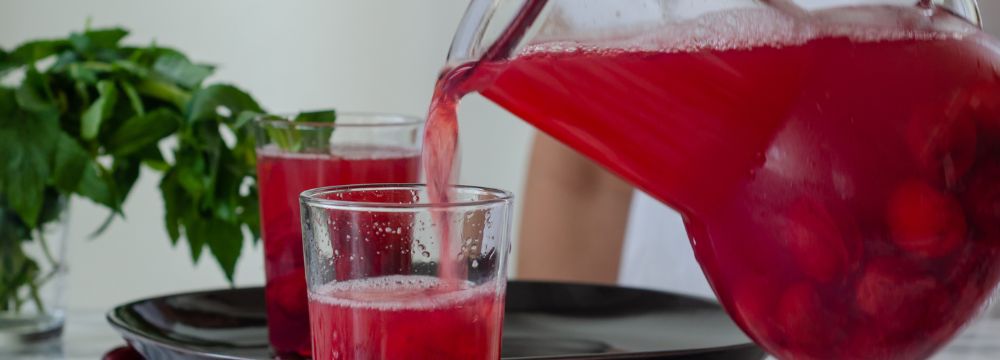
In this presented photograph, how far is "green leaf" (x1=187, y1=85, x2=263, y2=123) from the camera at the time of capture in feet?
3.13

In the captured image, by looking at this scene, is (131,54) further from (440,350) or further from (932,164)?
(932,164)

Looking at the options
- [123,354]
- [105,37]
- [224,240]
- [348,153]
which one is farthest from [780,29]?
[105,37]

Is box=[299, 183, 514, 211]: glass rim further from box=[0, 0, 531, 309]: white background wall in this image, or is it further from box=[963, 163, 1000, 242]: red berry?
box=[0, 0, 531, 309]: white background wall

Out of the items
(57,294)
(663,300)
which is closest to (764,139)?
(663,300)

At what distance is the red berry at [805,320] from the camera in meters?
0.54

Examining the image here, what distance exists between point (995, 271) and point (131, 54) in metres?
0.76

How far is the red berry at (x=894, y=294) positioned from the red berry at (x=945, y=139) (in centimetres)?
4

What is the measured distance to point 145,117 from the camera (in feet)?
3.19

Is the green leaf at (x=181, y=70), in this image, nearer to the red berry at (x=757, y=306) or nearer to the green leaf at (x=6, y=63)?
the green leaf at (x=6, y=63)

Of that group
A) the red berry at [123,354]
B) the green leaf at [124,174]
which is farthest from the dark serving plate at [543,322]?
the green leaf at [124,174]

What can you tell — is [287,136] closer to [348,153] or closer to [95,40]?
[348,153]

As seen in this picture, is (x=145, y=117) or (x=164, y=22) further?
(x=164, y=22)

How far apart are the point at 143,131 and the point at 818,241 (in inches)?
24.5

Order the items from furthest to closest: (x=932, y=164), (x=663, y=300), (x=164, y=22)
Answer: (x=164, y=22)
(x=663, y=300)
(x=932, y=164)
